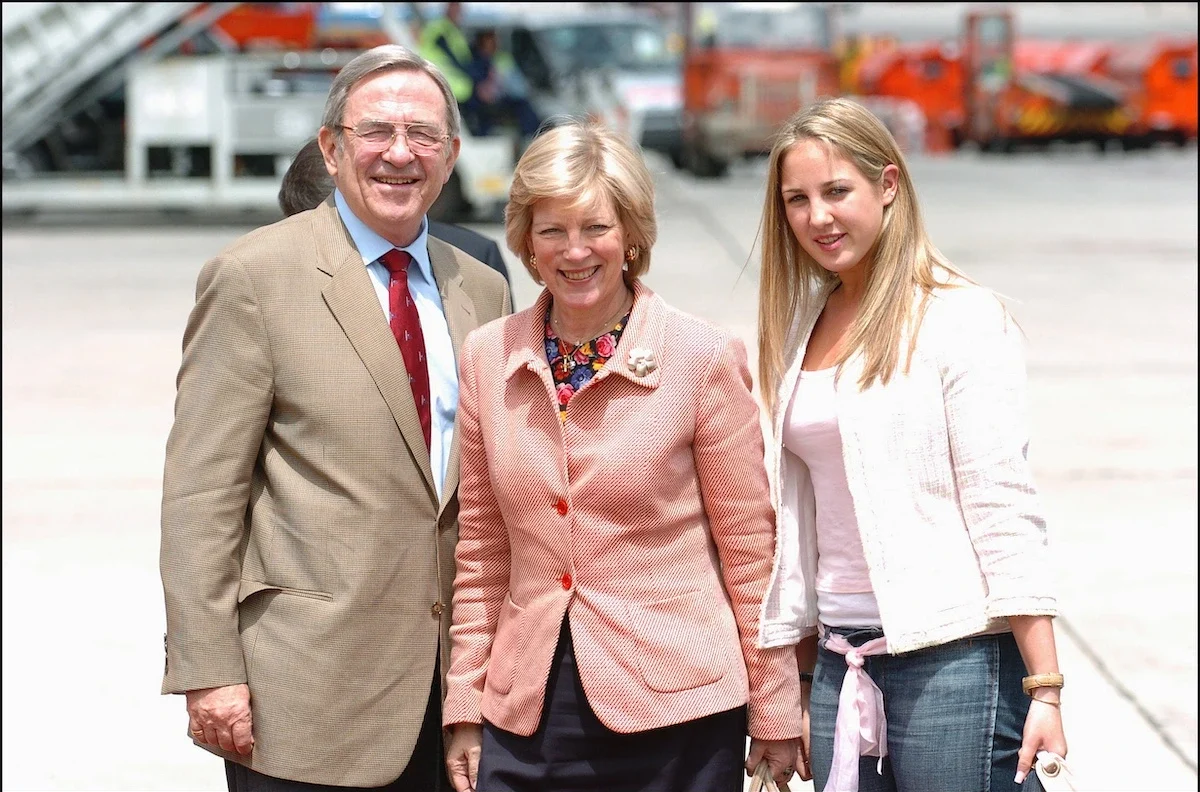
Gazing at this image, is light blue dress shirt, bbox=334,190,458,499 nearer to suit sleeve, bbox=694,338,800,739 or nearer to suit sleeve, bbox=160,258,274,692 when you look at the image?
suit sleeve, bbox=160,258,274,692

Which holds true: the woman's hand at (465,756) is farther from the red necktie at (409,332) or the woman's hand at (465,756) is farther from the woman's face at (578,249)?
the woman's face at (578,249)

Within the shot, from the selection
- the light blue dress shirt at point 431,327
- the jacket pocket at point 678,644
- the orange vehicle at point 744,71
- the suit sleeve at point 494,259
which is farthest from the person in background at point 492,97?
the jacket pocket at point 678,644

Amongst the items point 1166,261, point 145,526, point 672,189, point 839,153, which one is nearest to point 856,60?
point 672,189

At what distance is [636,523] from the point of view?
254 centimetres

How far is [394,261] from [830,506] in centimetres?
89

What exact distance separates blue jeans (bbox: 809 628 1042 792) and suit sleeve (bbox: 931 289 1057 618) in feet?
0.35

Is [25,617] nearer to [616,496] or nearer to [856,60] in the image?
[616,496]

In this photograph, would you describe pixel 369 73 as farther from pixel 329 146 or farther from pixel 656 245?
pixel 656 245

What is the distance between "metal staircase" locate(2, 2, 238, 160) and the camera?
51.2 ft

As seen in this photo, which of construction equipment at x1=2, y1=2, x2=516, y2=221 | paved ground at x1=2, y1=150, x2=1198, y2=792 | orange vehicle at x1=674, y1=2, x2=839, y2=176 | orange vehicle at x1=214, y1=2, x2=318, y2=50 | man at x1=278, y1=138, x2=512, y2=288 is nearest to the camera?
man at x1=278, y1=138, x2=512, y2=288

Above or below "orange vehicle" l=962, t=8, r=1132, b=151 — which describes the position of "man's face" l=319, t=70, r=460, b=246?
below

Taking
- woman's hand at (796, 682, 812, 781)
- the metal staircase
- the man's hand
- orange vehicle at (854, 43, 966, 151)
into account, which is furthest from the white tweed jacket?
orange vehicle at (854, 43, 966, 151)

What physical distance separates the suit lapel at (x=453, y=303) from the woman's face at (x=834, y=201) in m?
0.64

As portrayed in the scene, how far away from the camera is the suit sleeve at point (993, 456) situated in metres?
2.47
